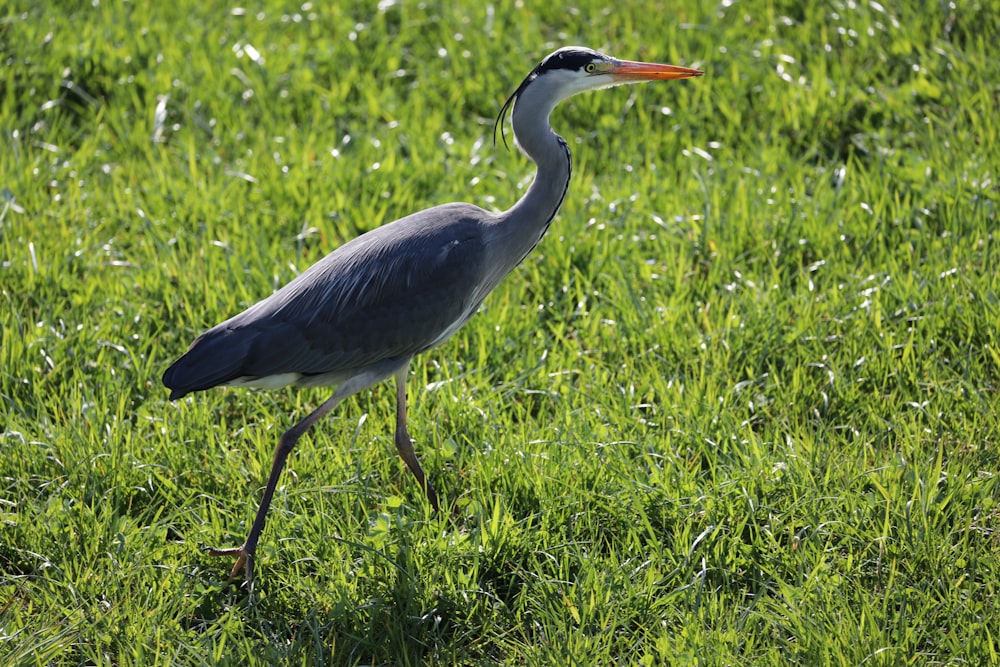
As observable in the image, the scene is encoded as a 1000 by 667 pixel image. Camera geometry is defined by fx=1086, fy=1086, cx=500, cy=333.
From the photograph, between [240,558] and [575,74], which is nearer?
[240,558]

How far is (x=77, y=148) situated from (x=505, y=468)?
137 inches

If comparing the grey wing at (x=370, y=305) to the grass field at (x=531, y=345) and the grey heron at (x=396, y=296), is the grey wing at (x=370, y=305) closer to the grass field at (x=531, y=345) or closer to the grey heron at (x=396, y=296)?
the grey heron at (x=396, y=296)

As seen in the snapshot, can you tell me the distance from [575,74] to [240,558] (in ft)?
6.70

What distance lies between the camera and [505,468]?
12.5 feet

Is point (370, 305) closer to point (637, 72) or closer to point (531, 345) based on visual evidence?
point (531, 345)

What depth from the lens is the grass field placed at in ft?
11.0

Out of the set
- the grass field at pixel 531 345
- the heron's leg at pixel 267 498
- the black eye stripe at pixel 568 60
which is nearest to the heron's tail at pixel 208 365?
the heron's leg at pixel 267 498

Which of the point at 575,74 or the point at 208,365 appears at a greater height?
the point at 575,74

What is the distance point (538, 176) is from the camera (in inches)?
155

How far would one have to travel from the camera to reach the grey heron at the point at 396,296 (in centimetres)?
363

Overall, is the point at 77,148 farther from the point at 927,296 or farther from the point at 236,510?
the point at 927,296

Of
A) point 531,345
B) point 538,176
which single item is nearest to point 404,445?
point 531,345

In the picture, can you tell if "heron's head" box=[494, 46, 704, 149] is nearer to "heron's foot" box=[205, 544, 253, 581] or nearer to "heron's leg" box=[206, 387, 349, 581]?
"heron's leg" box=[206, 387, 349, 581]

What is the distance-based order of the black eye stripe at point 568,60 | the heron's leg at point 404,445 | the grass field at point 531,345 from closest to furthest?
1. the grass field at point 531,345
2. the heron's leg at point 404,445
3. the black eye stripe at point 568,60
